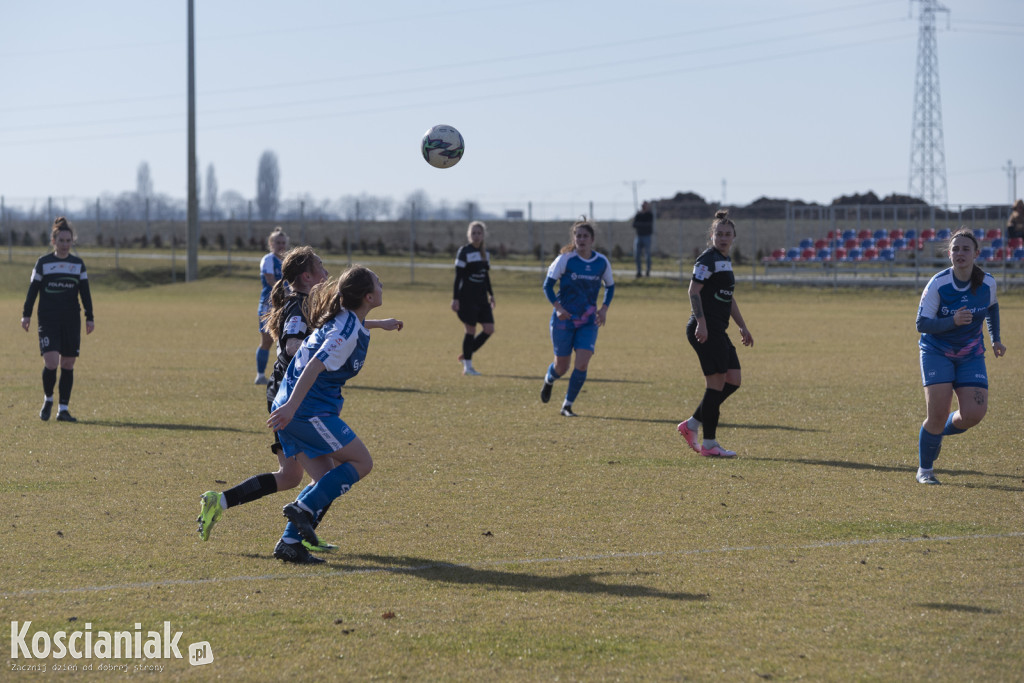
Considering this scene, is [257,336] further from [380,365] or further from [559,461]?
[559,461]

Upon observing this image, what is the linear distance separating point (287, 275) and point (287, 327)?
31 cm

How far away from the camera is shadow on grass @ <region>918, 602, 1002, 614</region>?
17.0 ft

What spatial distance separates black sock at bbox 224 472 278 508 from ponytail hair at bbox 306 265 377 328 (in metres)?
0.99

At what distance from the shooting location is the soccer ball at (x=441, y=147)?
36.2ft

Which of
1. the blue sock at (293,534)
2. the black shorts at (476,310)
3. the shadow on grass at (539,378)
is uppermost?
the black shorts at (476,310)

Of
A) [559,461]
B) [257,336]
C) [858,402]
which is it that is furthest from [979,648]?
[257,336]

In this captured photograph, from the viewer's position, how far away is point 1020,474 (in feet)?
27.5

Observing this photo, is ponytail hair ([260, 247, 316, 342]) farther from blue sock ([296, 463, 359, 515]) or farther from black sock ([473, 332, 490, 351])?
black sock ([473, 332, 490, 351])

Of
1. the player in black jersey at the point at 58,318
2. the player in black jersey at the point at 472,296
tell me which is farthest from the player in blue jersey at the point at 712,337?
the player in black jersey at the point at 472,296

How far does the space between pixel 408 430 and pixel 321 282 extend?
14.4 feet

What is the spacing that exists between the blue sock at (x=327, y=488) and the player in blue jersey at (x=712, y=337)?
4093mm

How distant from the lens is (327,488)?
19.9 feet

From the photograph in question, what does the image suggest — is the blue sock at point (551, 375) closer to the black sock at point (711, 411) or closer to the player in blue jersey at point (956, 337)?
the black sock at point (711, 411)

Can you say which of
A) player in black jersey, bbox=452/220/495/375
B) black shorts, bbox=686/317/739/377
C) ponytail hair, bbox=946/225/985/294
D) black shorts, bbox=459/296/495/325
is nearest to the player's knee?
black shorts, bbox=686/317/739/377
